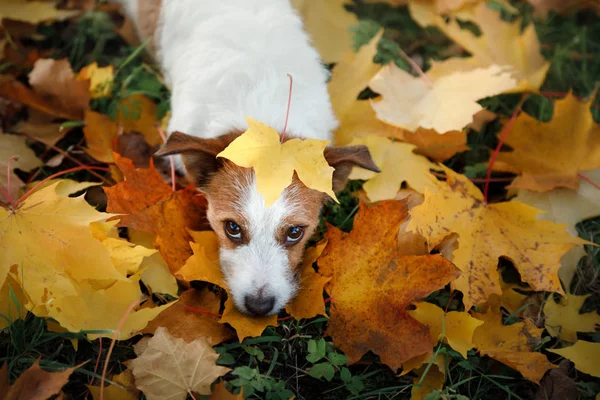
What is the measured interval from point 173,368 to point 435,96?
1928 millimetres

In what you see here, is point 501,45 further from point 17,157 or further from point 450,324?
point 17,157

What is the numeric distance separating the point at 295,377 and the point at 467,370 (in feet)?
2.51

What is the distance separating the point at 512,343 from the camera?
87.7 inches

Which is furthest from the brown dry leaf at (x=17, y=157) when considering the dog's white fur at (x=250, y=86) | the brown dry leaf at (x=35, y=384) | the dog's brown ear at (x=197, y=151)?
the brown dry leaf at (x=35, y=384)

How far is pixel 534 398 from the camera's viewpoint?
221 centimetres

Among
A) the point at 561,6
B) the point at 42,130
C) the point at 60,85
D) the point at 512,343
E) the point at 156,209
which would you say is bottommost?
the point at 512,343

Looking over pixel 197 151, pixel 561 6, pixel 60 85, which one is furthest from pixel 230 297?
pixel 561 6

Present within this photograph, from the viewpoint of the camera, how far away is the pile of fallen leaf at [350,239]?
1935mm

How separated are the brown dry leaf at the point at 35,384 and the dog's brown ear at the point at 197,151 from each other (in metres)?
0.87

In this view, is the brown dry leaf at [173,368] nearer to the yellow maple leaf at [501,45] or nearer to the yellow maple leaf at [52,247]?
the yellow maple leaf at [52,247]

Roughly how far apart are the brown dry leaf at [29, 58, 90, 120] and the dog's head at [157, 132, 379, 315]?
1039mm

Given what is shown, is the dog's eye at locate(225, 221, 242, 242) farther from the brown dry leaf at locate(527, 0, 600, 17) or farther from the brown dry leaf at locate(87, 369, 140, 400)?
the brown dry leaf at locate(527, 0, 600, 17)

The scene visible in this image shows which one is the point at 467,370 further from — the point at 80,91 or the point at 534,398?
the point at 80,91

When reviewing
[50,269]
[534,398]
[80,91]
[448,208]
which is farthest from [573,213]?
[80,91]
